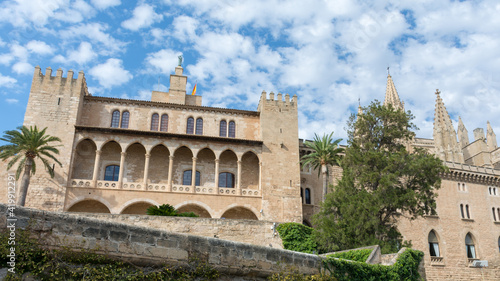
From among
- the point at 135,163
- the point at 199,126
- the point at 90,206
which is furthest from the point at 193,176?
the point at 90,206

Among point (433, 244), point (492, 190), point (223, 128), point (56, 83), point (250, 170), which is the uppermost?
point (56, 83)

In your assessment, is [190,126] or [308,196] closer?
[190,126]

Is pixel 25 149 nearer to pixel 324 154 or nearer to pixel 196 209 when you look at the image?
pixel 196 209

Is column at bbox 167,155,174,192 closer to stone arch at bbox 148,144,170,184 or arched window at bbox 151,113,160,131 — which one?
stone arch at bbox 148,144,170,184

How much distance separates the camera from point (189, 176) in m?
35.2

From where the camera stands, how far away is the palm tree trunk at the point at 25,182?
27.5 meters

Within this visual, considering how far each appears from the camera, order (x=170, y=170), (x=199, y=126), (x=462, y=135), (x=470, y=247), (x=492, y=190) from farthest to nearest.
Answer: (x=462, y=135)
(x=492, y=190)
(x=470, y=247)
(x=199, y=126)
(x=170, y=170)

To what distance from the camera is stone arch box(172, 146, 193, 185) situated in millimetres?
34694

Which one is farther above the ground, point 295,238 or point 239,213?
point 239,213

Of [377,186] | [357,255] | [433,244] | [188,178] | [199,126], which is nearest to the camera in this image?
[357,255]

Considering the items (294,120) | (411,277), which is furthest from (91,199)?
(411,277)

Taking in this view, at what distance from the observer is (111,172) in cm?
3403

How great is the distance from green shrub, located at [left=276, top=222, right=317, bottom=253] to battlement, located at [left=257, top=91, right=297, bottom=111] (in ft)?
40.8

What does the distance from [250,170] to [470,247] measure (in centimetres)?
2215
